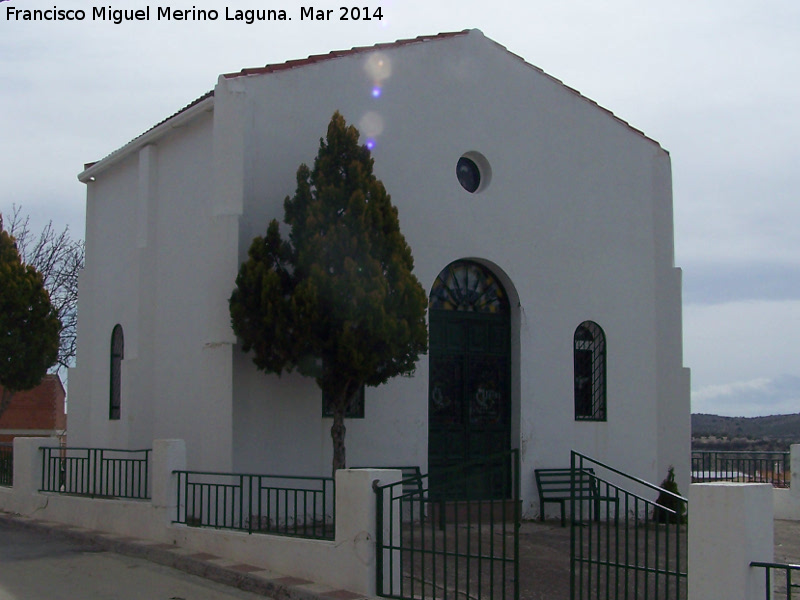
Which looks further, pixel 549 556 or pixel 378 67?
pixel 378 67

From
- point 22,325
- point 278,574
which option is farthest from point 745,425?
point 278,574

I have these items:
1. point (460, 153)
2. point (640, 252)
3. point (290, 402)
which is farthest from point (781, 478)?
point (290, 402)

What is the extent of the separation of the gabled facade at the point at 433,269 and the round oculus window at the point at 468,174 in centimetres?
3

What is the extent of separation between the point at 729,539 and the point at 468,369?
819cm

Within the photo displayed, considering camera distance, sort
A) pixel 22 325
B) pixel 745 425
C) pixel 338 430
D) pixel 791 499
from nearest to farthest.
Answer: pixel 338 430, pixel 791 499, pixel 22 325, pixel 745 425

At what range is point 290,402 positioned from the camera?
12695mm

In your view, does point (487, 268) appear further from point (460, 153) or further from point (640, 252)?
point (640, 252)

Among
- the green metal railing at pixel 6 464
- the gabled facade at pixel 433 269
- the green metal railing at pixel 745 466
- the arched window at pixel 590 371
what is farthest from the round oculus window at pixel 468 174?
the green metal railing at pixel 6 464

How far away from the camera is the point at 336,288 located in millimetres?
11438

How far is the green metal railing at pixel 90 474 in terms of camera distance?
12945mm

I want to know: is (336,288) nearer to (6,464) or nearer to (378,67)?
(378,67)

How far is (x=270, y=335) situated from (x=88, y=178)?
686 cm

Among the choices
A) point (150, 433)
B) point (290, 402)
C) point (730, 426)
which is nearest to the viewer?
point (290, 402)

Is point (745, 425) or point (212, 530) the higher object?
point (212, 530)
